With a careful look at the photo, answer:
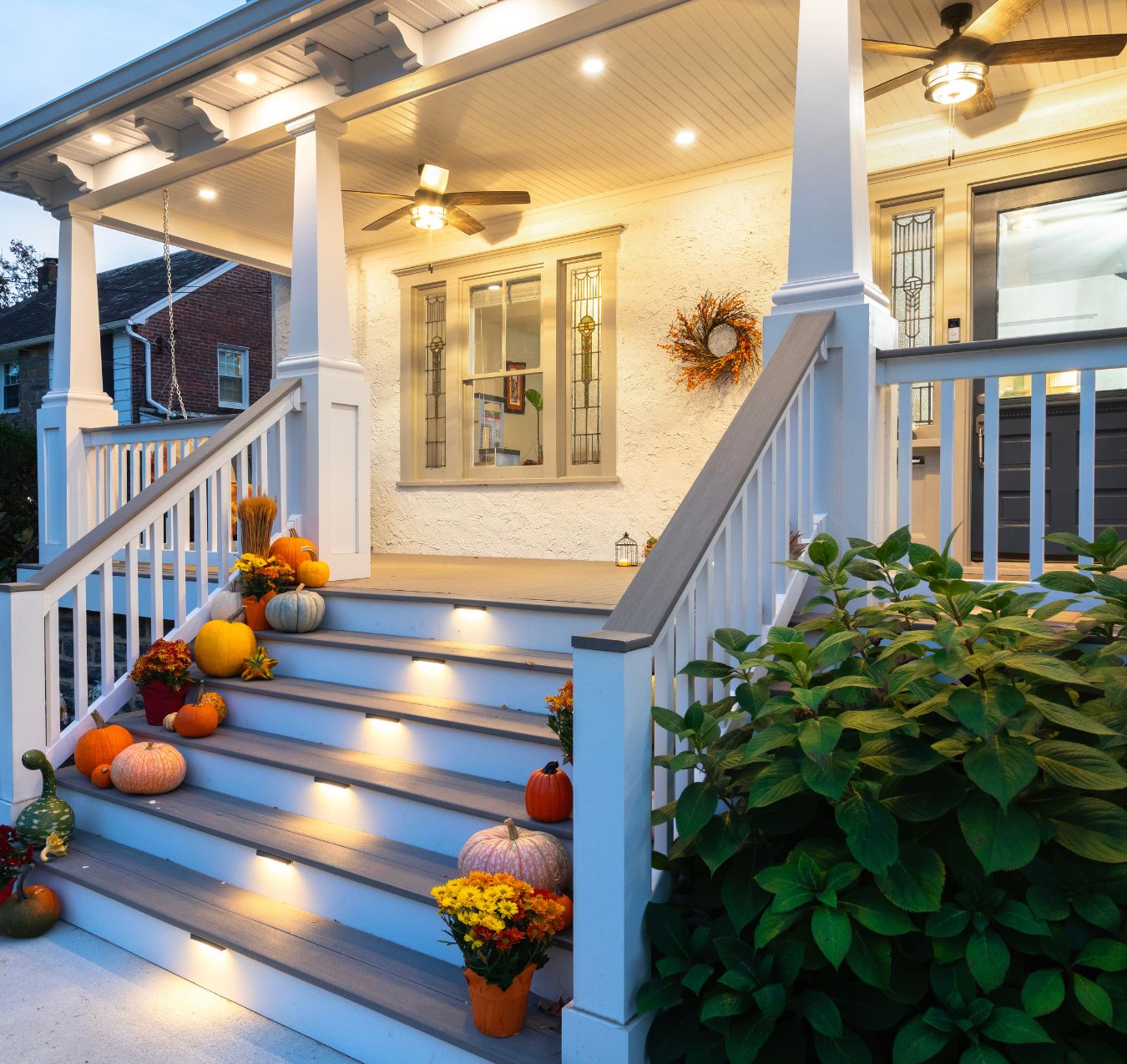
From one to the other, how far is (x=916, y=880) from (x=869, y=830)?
0.11 metres

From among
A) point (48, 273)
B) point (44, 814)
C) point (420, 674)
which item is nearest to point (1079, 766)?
point (420, 674)

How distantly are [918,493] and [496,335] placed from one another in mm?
3210

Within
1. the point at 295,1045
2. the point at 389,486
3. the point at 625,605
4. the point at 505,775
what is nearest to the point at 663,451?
the point at 389,486

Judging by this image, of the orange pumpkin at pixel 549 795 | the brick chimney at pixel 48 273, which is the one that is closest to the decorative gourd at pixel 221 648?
the orange pumpkin at pixel 549 795

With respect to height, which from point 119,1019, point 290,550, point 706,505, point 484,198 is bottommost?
point 119,1019

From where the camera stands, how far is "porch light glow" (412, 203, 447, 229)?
5.26m

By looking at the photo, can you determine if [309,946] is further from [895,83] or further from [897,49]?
[895,83]

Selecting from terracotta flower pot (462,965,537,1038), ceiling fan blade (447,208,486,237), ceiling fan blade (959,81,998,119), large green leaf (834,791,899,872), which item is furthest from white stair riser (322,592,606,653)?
ceiling fan blade (959,81,998,119)

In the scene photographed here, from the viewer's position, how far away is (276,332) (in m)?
7.32

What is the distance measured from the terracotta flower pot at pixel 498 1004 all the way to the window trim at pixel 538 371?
4.10 metres

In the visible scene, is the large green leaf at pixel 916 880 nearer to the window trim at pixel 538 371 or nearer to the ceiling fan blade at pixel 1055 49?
the ceiling fan blade at pixel 1055 49

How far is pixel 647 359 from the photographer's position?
5.71 m

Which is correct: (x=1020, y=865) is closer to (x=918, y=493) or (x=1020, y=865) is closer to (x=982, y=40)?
(x=982, y=40)

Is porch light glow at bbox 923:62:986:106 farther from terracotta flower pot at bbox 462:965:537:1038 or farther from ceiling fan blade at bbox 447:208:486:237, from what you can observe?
terracotta flower pot at bbox 462:965:537:1038
